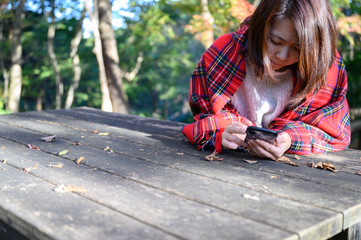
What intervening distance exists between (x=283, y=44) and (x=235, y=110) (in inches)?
19.0

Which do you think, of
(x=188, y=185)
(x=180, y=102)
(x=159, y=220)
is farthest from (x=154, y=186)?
(x=180, y=102)

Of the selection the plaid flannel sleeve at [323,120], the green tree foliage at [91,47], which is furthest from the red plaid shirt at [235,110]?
the green tree foliage at [91,47]

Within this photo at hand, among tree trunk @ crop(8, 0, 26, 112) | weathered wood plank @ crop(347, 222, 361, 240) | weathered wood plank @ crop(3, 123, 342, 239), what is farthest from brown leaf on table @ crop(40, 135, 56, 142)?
tree trunk @ crop(8, 0, 26, 112)

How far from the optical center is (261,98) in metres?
2.11

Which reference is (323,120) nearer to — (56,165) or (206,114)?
(206,114)

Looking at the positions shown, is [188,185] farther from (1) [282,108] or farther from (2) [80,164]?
(1) [282,108]

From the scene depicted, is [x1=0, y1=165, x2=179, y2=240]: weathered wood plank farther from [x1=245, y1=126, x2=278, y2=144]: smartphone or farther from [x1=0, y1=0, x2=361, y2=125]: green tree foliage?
[x1=0, y1=0, x2=361, y2=125]: green tree foliage

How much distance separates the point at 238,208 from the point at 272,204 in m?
0.11

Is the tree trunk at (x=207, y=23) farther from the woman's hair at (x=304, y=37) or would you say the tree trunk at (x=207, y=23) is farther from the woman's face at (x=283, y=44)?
the woman's face at (x=283, y=44)

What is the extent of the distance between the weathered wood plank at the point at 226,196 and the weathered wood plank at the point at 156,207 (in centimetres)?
4

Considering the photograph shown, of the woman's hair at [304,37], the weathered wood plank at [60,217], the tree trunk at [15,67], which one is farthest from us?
the tree trunk at [15,67]

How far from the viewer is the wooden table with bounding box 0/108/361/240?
3.14 feet

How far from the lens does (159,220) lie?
1.00 metres

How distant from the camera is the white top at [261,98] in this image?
207 cm
